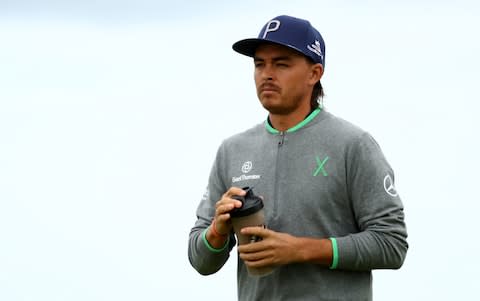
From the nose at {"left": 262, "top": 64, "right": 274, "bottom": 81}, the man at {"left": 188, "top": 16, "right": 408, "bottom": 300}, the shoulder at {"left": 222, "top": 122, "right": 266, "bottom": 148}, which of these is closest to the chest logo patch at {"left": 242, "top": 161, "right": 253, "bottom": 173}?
the man at {"left": 188, "top": 16, "right": 408, "bottom": 300}

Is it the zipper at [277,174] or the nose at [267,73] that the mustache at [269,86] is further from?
the zipper at [277,174]

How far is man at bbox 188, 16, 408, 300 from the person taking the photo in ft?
16.0

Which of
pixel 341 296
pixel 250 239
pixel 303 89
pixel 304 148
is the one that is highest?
pixel 303 89

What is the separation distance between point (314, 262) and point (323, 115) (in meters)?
1.05

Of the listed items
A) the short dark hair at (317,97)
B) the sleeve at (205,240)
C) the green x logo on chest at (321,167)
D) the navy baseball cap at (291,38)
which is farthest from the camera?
the short dark hair at (317,97)

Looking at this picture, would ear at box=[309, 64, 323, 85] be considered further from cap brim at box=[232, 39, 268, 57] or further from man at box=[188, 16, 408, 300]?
cap brim at box=[232, 39, 268, 57]

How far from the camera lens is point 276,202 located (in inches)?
201

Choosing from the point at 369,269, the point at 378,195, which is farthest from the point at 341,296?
the point at 378,195

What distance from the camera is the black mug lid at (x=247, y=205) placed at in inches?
183

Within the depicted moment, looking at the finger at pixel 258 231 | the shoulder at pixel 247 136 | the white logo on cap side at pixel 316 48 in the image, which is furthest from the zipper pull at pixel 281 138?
the finger at pixel 258 231

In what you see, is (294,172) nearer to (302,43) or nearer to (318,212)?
(318,212)

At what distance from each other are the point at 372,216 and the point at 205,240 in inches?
43.5

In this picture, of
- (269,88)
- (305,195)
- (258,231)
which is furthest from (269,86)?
(258,231)

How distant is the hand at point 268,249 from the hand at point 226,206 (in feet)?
0.49
